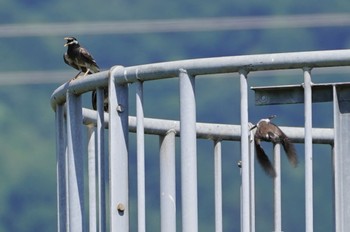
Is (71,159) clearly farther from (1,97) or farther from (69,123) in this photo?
(1,97)

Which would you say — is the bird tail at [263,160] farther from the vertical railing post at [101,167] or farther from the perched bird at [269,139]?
the vertical railing post at [101,167]

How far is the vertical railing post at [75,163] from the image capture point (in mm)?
4738

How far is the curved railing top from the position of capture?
402 centimetres

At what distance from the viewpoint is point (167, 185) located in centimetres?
473

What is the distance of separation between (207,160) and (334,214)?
17.2ft

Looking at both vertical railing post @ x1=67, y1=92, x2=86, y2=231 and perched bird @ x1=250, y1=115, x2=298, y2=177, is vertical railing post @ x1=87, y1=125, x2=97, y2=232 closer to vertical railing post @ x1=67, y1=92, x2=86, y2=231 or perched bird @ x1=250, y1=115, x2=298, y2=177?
vertical railing post @ x1=67, y1=92, x2=86, y2=231

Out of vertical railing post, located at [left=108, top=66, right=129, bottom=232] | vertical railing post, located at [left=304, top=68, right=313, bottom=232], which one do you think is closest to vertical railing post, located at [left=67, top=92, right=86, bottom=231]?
vertical railing post, located at [left=108, top=66, right=129, bottom=232]

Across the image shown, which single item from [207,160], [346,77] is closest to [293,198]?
[207,160]

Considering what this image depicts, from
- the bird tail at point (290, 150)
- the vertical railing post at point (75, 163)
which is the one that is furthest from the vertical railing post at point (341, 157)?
the bird tail at point (290, 150)

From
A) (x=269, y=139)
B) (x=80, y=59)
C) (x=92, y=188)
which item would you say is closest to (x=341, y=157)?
(x=92, y=188)

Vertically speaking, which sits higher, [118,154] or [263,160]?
[263,160]

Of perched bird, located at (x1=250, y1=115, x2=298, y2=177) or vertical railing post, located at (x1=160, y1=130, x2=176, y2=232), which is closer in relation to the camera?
vertical railing post, located at (x1=160, y1=130, x2=176, y2=232)

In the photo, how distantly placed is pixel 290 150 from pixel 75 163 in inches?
36.1

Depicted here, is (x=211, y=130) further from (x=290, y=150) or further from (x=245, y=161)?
(x=245, y=161)
